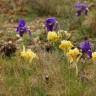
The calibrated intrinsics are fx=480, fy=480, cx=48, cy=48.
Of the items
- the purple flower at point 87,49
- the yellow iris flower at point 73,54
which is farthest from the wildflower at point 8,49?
the yellow iris flower at point 73,54

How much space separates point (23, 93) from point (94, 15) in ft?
9.85

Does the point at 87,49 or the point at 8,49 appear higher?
the point at 87,49

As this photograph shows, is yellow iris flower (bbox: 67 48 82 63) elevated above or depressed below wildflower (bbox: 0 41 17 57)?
above

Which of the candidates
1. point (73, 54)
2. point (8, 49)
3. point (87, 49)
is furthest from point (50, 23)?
point (73, 54)

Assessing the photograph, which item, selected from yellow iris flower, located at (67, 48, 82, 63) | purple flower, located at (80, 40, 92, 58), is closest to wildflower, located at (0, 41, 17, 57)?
purple flower, located at (80, 40, 92, 58)

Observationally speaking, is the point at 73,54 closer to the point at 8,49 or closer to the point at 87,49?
the point at 87,49

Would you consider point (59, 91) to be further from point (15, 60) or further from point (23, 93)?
point (15, 60)

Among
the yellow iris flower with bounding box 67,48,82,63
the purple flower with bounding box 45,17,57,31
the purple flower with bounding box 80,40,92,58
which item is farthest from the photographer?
the purple flower with bounding box 45,17,57,31

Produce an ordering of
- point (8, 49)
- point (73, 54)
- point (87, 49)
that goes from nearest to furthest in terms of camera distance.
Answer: point (73, 54)
point (87, 49)
point (8, 49)

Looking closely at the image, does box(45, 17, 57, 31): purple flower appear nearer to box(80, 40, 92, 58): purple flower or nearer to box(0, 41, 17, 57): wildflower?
box(0, 41, 17, 57): wildflower

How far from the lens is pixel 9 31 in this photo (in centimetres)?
706

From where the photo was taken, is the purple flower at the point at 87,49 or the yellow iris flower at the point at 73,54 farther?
the purple flower at the point at 87,49

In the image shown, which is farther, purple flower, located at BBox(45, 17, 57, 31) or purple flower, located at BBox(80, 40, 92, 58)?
purple flower, located at BBox(45, 17, 57, 31)

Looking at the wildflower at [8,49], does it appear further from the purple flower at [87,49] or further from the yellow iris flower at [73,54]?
the yellow iris flower at [73,54]
